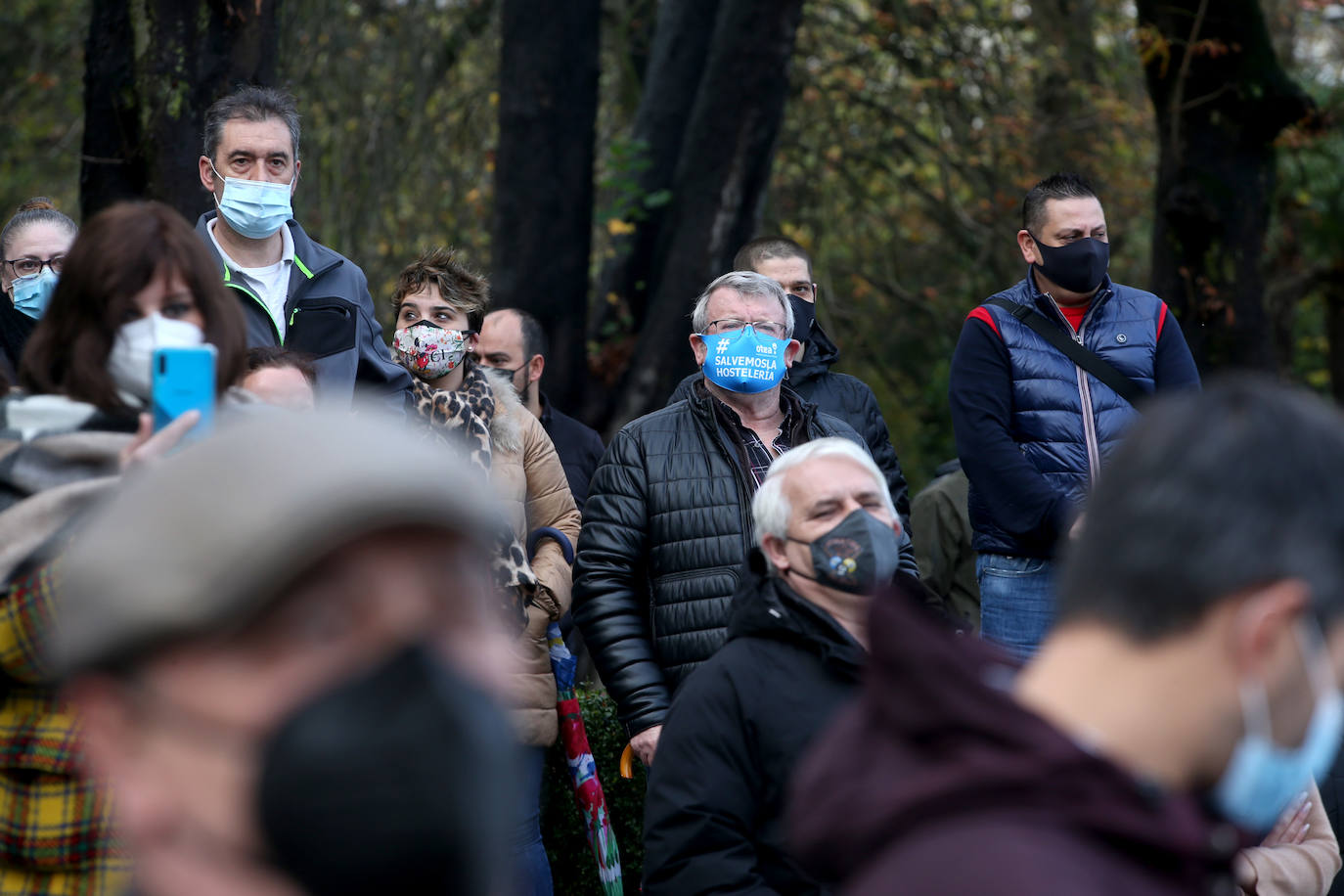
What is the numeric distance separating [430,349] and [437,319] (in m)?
0.12

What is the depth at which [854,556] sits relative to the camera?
3660mm

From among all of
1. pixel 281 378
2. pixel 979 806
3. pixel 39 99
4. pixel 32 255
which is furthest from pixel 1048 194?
pixel 39 99

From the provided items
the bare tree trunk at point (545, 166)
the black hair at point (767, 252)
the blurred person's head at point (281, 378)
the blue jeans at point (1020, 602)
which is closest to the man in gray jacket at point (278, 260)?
the blurred person's head at point (281, 378)

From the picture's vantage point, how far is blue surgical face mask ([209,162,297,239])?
4.58 m

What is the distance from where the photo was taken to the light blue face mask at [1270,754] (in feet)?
5.32

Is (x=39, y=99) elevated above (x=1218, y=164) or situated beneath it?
situated beneath

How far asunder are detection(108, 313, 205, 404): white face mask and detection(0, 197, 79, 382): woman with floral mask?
2199 mm

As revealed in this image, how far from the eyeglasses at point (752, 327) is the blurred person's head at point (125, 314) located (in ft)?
8.29

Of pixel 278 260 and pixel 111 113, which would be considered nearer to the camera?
pixel 278 260

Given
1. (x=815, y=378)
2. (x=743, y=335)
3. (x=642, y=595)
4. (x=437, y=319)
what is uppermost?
(x=743, y=335)

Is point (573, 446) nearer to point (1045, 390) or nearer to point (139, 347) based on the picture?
point (1045, 390)

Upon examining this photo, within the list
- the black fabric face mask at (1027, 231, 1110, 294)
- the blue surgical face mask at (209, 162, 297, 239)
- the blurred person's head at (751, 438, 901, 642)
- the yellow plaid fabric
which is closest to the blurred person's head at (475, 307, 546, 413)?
the blue surgical face mask at (209, 162, 297, 239)

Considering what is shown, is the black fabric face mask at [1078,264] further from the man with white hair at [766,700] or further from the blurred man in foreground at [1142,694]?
the blurred man in foreground at [1142,694]

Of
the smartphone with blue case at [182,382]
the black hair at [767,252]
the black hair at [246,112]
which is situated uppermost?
the black hair at [246,112]
